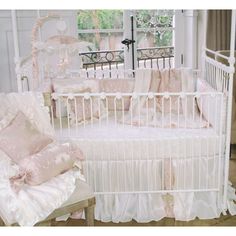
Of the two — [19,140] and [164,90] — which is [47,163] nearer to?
[19,140]

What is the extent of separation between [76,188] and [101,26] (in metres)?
2.53

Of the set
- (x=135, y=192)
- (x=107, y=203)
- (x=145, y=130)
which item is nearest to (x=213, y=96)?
(x=145, y=130)

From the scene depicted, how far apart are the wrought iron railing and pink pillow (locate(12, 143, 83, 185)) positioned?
7.24 feet

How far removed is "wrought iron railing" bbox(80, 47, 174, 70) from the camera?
4117mm

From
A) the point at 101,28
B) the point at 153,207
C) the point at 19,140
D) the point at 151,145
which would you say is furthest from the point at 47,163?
the point at 101,28

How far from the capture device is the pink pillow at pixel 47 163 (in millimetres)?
1839

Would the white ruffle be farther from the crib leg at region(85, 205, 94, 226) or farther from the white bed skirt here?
the crib leg at region(85, 205, 94, 226)

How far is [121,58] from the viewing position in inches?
165

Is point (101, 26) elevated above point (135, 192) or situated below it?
above

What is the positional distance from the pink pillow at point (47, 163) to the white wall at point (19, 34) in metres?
1.99

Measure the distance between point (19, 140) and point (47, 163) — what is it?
0.80 ft

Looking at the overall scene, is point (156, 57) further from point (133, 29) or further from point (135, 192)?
point (135, 192)

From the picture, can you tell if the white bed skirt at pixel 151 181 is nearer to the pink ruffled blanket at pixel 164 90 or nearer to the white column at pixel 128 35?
the pink ruffled blanket at pixel 164 90

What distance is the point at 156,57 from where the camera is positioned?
14.0ft
